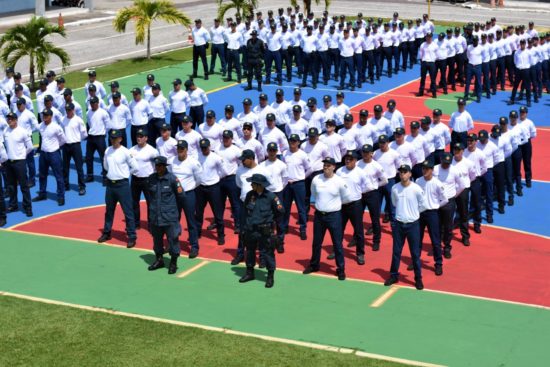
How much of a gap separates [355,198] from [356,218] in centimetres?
38

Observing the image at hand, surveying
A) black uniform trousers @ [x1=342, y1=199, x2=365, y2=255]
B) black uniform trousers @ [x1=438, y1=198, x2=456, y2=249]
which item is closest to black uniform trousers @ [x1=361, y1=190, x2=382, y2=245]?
black uniform trousers @ [x1=342, y1=199, x2=365, y2=255]

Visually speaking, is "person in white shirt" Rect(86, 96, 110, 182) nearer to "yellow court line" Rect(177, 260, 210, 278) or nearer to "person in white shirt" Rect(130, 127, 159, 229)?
"person in white shirt" Rect(130, 127, 159, 229)

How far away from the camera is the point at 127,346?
1481 cm

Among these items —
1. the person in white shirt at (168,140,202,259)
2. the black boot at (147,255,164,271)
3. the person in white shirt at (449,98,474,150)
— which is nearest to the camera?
the black boot at (147,255,164,271)

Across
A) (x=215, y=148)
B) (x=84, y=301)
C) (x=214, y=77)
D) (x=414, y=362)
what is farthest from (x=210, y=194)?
(x=214, y=77)

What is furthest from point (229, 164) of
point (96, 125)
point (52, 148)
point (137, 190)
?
point (96, 125)

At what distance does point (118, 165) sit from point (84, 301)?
351 centimetres

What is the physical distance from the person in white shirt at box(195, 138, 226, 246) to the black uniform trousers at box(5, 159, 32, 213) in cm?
416

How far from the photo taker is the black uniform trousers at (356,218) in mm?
18469

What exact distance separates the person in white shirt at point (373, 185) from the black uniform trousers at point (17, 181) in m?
7.26

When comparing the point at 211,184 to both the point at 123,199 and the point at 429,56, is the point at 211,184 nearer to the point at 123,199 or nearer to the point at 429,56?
the point at 123,199

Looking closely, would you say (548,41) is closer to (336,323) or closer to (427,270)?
(427,270)

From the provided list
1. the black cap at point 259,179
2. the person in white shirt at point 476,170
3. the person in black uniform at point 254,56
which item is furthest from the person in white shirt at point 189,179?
the person in black uniform at point 254,56

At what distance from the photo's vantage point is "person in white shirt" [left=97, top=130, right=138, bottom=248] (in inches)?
765
